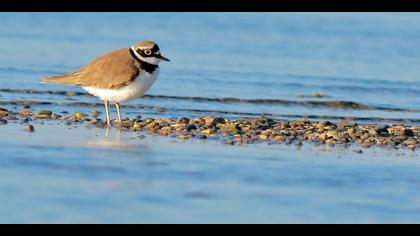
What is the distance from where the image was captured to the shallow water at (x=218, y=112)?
7828mm

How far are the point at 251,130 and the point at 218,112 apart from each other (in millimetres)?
2630

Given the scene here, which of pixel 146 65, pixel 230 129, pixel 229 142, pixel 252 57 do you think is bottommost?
pixel 229 142

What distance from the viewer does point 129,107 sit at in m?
14.5

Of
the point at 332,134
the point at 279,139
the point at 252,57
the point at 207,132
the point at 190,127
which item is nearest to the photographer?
the point at 279,139

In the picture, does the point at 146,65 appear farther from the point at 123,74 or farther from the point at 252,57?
the point at 252,57

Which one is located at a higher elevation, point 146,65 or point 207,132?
point 146,65

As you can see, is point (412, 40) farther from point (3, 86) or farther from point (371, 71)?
point (3, 86)

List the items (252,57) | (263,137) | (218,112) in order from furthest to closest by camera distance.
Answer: (252,57) → (218,112) → (263,137)

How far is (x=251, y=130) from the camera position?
11.9m

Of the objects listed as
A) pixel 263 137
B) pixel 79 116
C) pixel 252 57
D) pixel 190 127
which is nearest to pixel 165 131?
pixel 190 127

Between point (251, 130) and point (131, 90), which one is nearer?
point (251, 130)

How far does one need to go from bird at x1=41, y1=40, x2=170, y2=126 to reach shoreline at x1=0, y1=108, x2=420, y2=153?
0.37m

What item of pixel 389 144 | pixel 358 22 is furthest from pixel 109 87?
pixel 358 22
